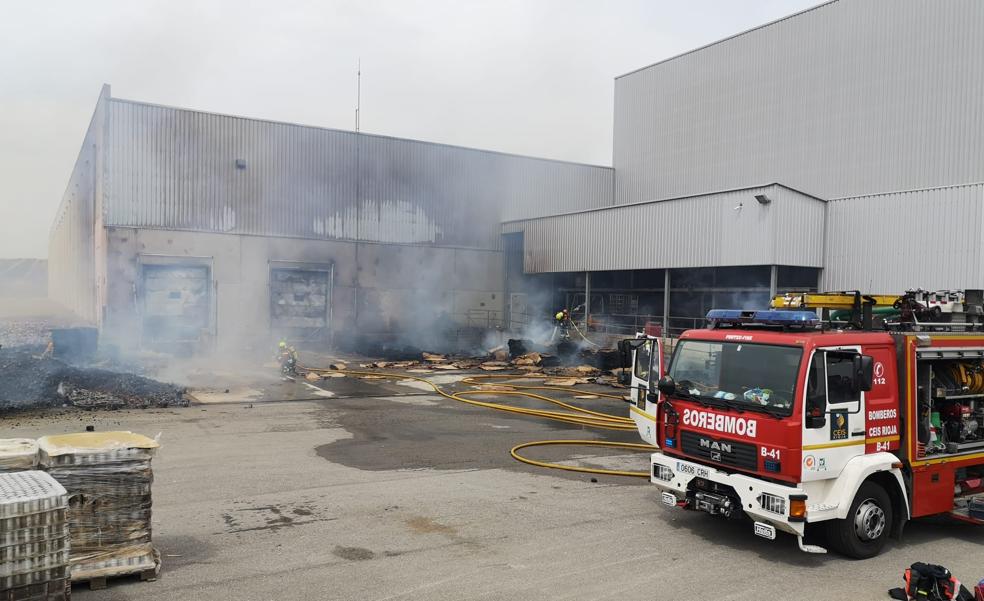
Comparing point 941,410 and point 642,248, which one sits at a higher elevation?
point 642,248

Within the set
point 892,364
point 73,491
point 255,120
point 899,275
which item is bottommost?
point 73,491

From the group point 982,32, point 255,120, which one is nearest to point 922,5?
point 982,32

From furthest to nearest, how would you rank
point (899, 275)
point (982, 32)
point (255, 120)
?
point (255, 120), point (982, 32), point (899, 275)

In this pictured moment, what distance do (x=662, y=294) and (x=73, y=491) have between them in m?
23.2

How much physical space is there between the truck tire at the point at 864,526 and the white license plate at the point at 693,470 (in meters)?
1.18

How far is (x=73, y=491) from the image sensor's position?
532cm

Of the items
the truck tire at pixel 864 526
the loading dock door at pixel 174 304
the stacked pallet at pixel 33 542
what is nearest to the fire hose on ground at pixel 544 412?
the truck tire at pixel 864 526

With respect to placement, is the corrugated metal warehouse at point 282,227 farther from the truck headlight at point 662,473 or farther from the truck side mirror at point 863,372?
the truck side mirror at point 863,372

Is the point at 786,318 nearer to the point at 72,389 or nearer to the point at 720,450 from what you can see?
the point at 720,450

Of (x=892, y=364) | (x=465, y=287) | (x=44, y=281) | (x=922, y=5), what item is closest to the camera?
(x=892, y=364)

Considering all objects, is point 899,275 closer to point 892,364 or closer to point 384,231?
point 892,364

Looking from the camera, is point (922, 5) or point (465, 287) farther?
point (465, 287)

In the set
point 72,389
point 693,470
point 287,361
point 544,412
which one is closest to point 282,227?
point 287,361

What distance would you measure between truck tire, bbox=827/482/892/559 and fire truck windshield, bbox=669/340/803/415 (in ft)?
4.03
